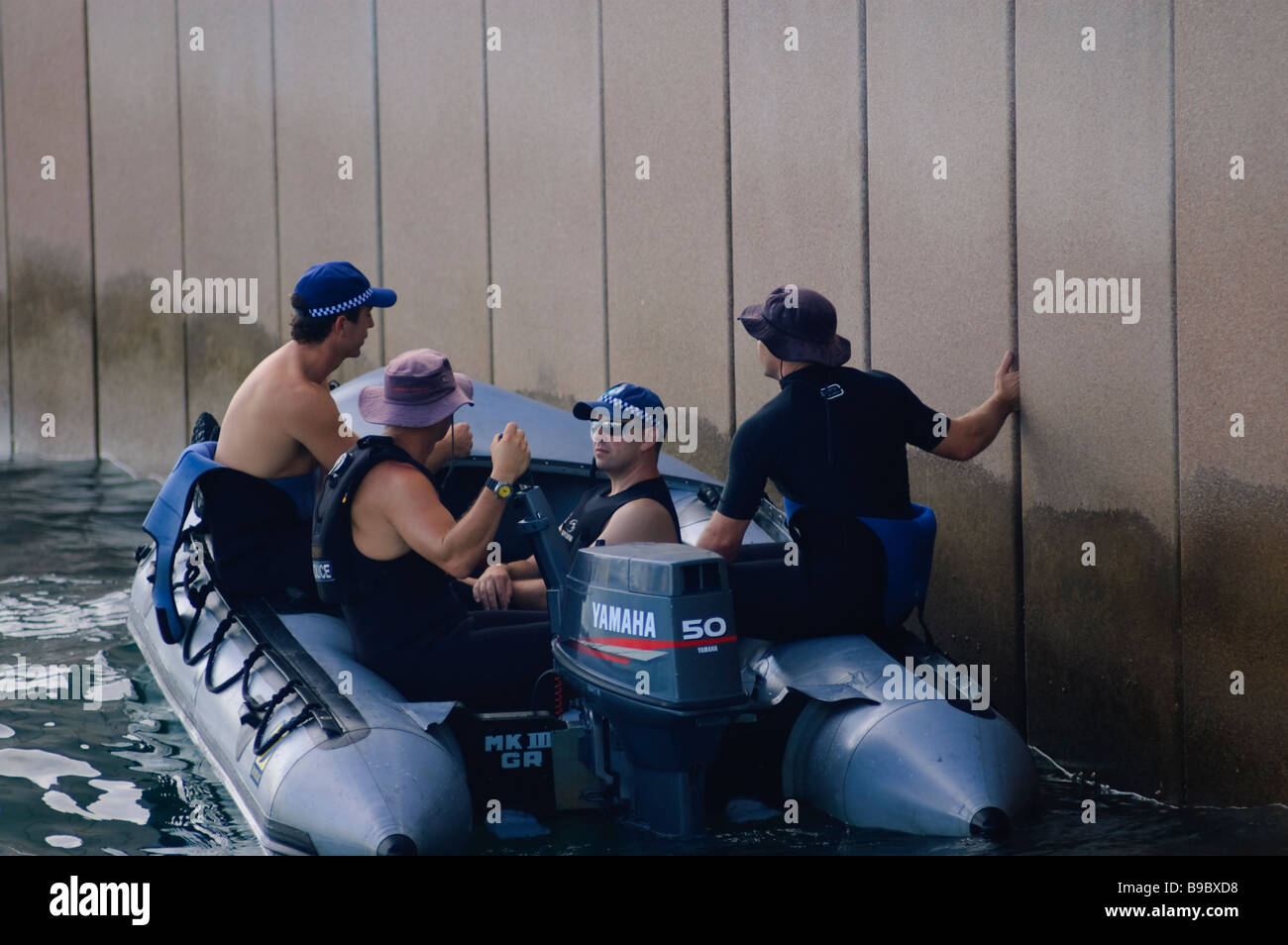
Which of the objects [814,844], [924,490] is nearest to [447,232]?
[924,490]

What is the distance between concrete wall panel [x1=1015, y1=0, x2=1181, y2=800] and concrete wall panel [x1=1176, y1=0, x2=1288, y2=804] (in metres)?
0.07

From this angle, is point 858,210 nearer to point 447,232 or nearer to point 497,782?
point 497,782

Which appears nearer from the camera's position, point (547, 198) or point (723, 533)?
point (723, 533)

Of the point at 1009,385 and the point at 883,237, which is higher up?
the point at 883,237

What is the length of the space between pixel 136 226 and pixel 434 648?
24.8 feet

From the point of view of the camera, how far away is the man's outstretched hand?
4637 mm

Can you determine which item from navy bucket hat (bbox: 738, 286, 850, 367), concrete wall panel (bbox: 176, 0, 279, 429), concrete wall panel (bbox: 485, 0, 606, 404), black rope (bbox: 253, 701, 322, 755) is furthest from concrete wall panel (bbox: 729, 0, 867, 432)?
concrete wall panel (bbox: 176, 0, 279, 429)

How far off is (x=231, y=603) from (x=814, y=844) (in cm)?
191

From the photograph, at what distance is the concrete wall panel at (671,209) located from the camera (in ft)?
21.0

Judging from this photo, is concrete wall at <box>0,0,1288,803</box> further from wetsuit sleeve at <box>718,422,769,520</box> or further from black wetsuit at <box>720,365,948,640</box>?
wetsuit sleeve at <box>718,422,769,520</box>

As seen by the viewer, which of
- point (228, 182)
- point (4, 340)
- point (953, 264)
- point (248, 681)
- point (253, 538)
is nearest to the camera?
point (248, 681)

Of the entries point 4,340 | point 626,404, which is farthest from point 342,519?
point 4,340

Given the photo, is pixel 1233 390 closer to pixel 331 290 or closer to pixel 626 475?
pixel 626 475

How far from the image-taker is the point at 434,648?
13.3ft
